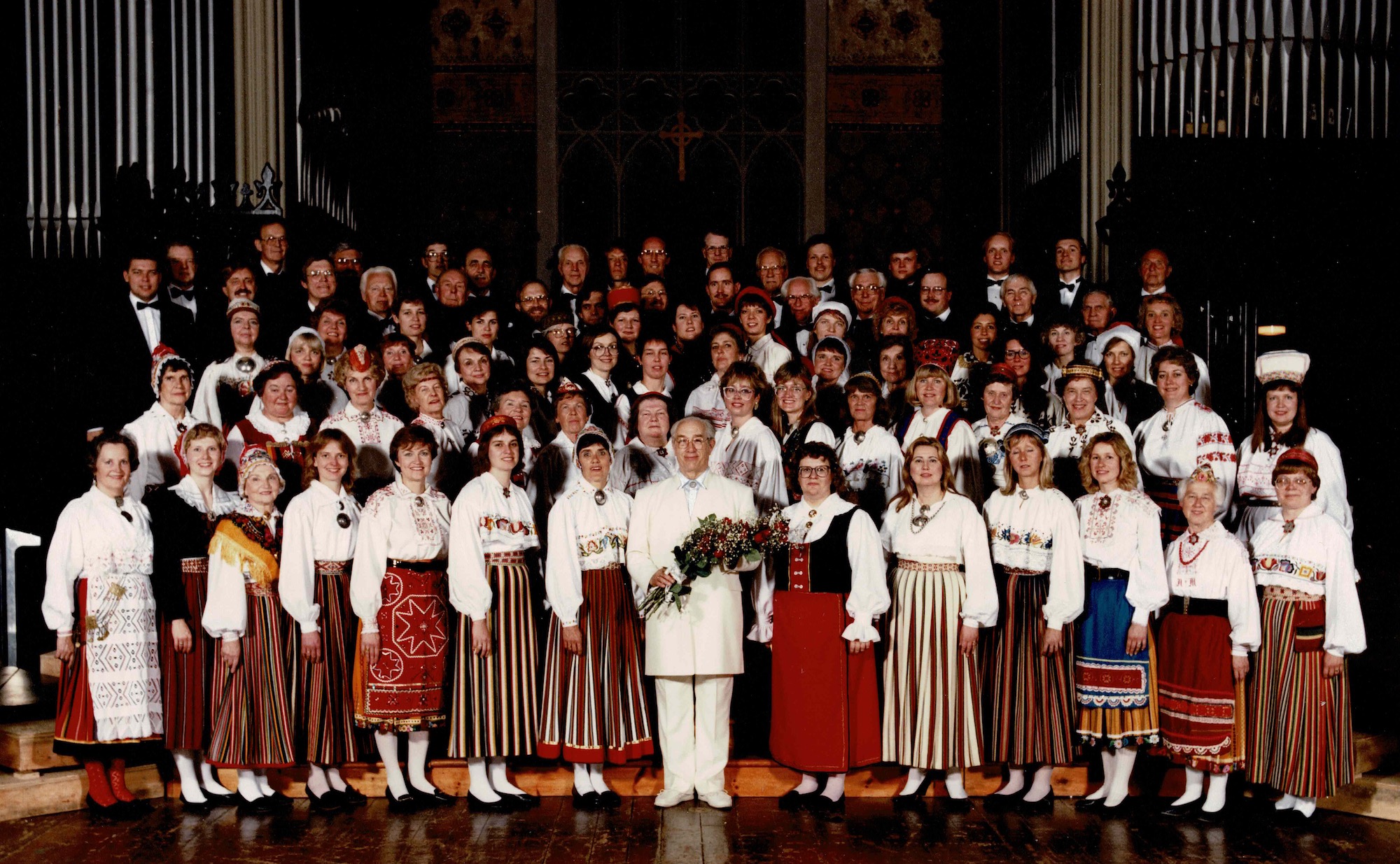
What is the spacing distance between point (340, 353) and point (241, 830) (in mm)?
2131

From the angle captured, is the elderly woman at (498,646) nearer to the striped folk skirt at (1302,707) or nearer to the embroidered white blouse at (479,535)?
the embroidered white blouse at (479,535)

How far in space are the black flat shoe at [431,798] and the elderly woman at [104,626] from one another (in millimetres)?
971

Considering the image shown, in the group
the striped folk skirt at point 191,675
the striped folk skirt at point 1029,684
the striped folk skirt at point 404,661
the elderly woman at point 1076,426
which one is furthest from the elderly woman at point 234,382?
the elderly woman at point 1076,426

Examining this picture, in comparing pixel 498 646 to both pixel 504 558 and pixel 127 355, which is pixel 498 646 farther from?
pixel 127 355

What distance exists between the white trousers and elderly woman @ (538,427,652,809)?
0.12 metres

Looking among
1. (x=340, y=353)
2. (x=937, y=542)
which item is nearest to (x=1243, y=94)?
(x=937, y=542)

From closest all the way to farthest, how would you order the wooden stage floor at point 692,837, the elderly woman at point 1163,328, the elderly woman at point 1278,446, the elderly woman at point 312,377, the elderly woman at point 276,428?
the wooden stage floor at point 692,837
the elderly woman at point 1278,446
the elderly woman at point 276,428
the elderly woman at point 312,377
the elderly woman at point 1163,328

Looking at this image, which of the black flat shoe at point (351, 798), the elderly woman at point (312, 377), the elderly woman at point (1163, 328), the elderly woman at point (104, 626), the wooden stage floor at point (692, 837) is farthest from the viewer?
the elderly woman at point (1163, 328)

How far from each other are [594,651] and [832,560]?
0.96 m

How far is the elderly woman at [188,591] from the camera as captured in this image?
5383 mm

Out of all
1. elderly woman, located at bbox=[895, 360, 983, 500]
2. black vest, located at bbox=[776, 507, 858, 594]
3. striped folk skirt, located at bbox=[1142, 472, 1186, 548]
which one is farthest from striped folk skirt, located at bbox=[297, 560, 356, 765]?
striped folk skirt, located at bbox=[1142, 472, 1186, 548]

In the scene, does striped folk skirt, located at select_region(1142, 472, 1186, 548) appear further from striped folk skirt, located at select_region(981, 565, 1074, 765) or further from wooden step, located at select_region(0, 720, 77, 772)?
wooden step, located at select_region(0, 720, 77, 772)

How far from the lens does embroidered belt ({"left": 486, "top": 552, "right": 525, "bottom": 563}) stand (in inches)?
212

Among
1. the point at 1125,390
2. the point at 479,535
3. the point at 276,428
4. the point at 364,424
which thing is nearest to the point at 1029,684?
the point at 1125,390
